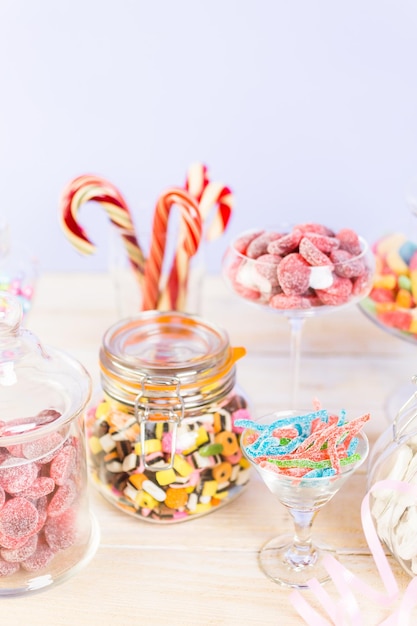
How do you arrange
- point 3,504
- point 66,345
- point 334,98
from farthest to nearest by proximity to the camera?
point 334,98, point 66,345, point 3,504

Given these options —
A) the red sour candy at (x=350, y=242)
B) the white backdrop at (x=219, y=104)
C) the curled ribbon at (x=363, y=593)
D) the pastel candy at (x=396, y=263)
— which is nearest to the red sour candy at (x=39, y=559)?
the curled ribbon at (x=363, y=593)

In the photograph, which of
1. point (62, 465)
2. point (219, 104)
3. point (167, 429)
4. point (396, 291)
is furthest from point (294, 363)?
point (219, 104)

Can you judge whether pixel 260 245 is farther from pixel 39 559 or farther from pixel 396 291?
pixel 39 559

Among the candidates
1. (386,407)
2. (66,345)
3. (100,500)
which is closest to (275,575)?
(100,500)

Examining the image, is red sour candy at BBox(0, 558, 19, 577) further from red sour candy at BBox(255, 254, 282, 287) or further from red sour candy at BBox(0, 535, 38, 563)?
red sour candy at BBox(255, 254, 282, 287)

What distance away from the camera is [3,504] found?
0.82 m

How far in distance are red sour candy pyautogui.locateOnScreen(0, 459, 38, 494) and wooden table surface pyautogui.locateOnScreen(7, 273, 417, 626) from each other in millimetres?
124

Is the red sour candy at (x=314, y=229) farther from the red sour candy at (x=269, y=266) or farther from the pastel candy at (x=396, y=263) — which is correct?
the pastel candy at (x=396, y=263)

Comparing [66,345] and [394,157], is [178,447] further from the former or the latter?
[394,157]

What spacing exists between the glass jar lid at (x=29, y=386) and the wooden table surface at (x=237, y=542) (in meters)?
0.17

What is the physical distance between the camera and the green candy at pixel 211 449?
3.13ft

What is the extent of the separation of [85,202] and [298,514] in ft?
1.83

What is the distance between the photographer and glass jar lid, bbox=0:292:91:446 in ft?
2.74

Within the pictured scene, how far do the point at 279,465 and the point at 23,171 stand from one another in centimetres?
97
